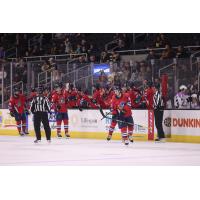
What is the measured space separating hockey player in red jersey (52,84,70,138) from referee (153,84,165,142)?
→ 3306mm

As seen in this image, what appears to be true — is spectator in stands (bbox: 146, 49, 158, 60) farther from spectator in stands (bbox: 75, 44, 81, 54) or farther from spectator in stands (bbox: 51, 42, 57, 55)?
spectator in stands (bbox: 51, 42, 57, 55)

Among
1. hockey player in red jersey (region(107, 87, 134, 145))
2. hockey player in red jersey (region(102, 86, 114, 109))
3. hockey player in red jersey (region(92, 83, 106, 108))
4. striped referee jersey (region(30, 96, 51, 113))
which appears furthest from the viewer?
hockey player in red jersey (region(92, 83, 106, 108))

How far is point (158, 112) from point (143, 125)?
0.81 m

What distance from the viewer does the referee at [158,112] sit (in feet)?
67.3

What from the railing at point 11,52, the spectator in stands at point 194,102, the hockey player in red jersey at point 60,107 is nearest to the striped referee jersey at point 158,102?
the spectator in stands at point 194,102

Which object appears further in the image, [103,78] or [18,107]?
[18,107]

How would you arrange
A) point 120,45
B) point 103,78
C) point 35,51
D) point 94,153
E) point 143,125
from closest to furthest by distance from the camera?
1. point 94,153
2. point 143,125
3. point 103,78
4. point 120,45
5. point 35,51

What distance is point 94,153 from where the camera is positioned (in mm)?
16906

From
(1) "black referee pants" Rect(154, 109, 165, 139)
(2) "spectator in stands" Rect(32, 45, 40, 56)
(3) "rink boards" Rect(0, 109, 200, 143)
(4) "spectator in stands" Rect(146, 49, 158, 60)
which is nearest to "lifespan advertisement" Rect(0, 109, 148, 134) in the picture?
(3) "rink boards" Rect(0, 109, 200, 143)

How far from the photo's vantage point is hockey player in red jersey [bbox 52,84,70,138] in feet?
74.6

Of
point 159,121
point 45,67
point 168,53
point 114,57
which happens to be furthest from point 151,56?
point 45,67

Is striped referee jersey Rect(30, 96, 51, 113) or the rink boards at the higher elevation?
striped referee jersey Rect(30, 96, 51, 113)

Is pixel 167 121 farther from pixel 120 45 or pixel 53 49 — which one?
pixel 53 49
